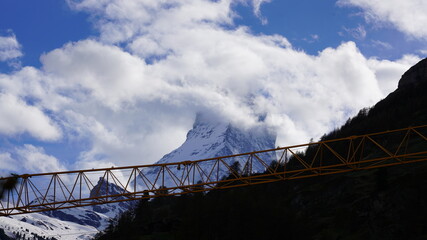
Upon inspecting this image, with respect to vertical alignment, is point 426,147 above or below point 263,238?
above

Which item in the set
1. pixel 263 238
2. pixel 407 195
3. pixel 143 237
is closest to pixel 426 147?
pixel 407 195

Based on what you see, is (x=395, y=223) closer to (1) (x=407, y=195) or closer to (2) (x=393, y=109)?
(1) (x=407, y=195)

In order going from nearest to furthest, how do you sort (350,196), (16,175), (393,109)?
(16,175) < (350,196) < (393,109)

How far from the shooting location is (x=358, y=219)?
87062 mm

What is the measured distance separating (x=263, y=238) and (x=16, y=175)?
39541mm

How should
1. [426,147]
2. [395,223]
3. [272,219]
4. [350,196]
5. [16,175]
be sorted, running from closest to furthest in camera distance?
[16,175] < [395,223] < [272,219] < [350,196] < [426,147]

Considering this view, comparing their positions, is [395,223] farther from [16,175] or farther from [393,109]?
[393,109]

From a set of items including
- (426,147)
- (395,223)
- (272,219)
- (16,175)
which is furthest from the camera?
(426,147)

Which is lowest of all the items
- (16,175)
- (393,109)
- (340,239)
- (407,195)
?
(340,239)

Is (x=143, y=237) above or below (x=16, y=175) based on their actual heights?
below

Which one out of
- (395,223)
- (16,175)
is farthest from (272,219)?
(16,175)

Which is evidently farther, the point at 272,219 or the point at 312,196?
the point at 312,196

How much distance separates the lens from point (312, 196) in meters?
116

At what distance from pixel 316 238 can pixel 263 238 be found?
915 cm
